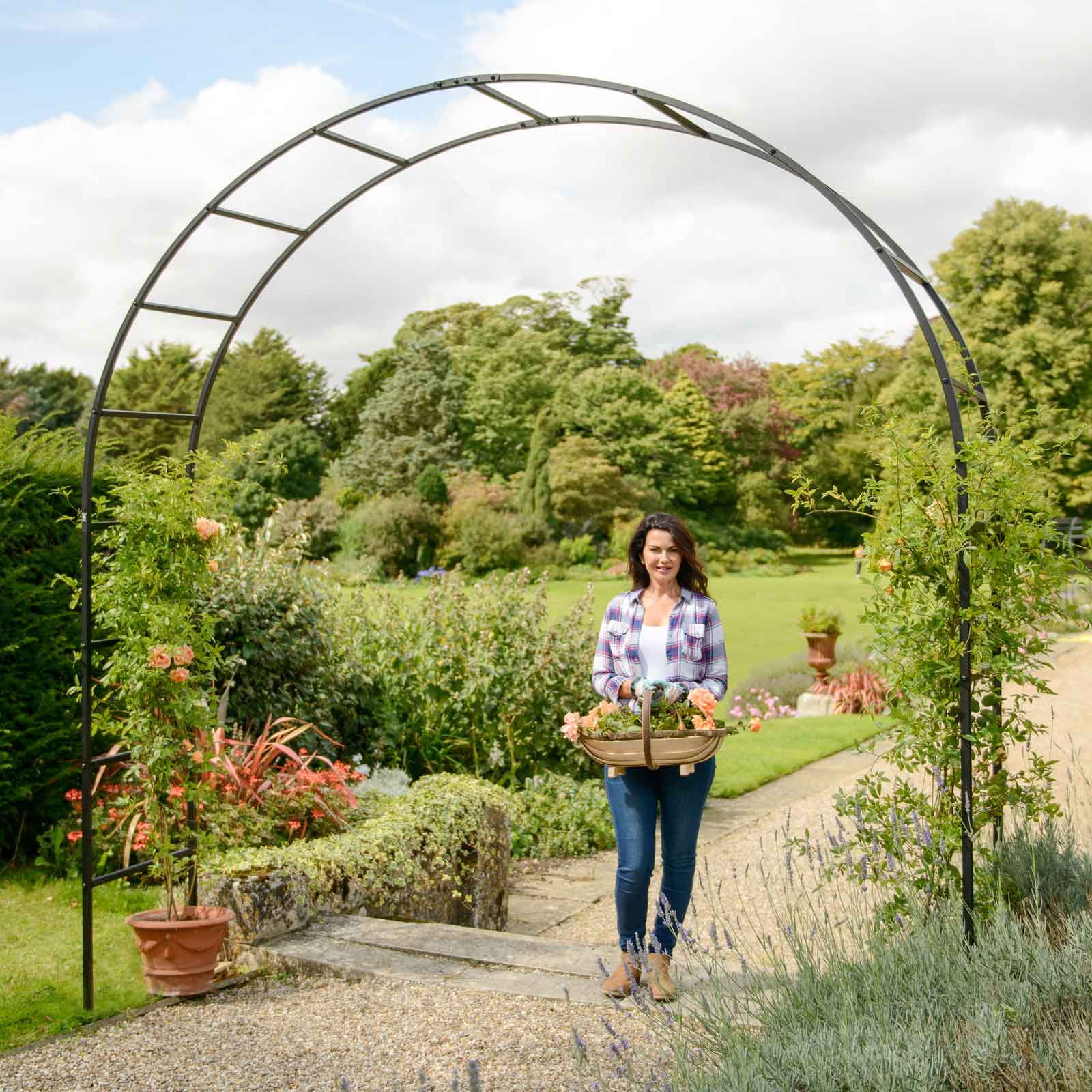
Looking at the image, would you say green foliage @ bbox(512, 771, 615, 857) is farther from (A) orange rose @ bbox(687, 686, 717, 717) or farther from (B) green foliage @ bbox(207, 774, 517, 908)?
(A) orange rose @ bbox(687, 686, 717, 717)

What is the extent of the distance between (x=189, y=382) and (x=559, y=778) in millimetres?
29214

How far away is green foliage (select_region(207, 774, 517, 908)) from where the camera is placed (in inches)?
157

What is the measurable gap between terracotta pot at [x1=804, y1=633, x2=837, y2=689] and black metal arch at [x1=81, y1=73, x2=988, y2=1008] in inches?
312

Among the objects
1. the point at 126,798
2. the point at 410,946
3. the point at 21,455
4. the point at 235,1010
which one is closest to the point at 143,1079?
the point at 235,1010

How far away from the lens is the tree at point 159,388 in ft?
107

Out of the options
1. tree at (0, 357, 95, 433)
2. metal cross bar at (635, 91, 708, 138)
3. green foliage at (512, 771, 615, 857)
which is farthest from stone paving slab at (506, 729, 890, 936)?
tree at (0, 357, 95, 433)

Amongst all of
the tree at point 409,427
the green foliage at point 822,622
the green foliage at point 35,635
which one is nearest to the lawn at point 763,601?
the green foliage at point 822,622

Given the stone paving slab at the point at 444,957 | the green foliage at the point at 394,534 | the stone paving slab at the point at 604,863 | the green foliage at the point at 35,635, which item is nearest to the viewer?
the stone paving slab at the point at 444,957

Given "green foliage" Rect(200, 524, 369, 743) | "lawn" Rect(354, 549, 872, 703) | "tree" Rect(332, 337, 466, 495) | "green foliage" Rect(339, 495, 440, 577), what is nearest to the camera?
"green foliage" Rect(200, 524, 369, 743)

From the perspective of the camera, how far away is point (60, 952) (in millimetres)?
3867

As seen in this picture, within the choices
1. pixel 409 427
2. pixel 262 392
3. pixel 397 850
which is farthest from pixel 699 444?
pixel 397 850

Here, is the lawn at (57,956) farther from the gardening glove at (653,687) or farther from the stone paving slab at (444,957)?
the gardening glove at (653,687)

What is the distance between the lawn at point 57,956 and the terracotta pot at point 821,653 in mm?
8298

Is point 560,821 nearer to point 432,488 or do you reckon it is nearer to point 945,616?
point 945,616
